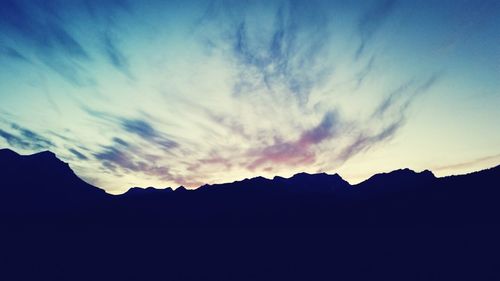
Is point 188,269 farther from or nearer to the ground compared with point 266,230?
nearer to the ground

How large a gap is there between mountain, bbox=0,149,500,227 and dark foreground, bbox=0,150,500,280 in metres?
0.51

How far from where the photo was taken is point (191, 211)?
145 meters

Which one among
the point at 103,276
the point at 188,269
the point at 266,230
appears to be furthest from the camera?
the point at 266,230

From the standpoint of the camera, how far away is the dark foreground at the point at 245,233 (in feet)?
291

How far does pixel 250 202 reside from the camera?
150 meters

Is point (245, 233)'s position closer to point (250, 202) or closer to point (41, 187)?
point (250, 202)

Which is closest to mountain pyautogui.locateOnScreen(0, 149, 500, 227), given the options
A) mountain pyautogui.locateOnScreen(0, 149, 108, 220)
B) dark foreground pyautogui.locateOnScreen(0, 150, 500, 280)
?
mountain pyautogui.locateOnScreen(0, 149, 108, 220)

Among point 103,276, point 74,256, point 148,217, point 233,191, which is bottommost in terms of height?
point 103,276

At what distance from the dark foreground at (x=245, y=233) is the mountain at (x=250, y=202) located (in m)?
0.51

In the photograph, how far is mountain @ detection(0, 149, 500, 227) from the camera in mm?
102938

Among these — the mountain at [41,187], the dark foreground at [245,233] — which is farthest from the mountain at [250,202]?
the dark foreground at [245,233]

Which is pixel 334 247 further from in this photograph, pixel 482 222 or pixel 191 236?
pixel 191 236

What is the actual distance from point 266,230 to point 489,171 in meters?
90.3

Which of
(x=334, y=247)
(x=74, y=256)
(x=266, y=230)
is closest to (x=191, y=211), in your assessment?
(x=266, y=230)
